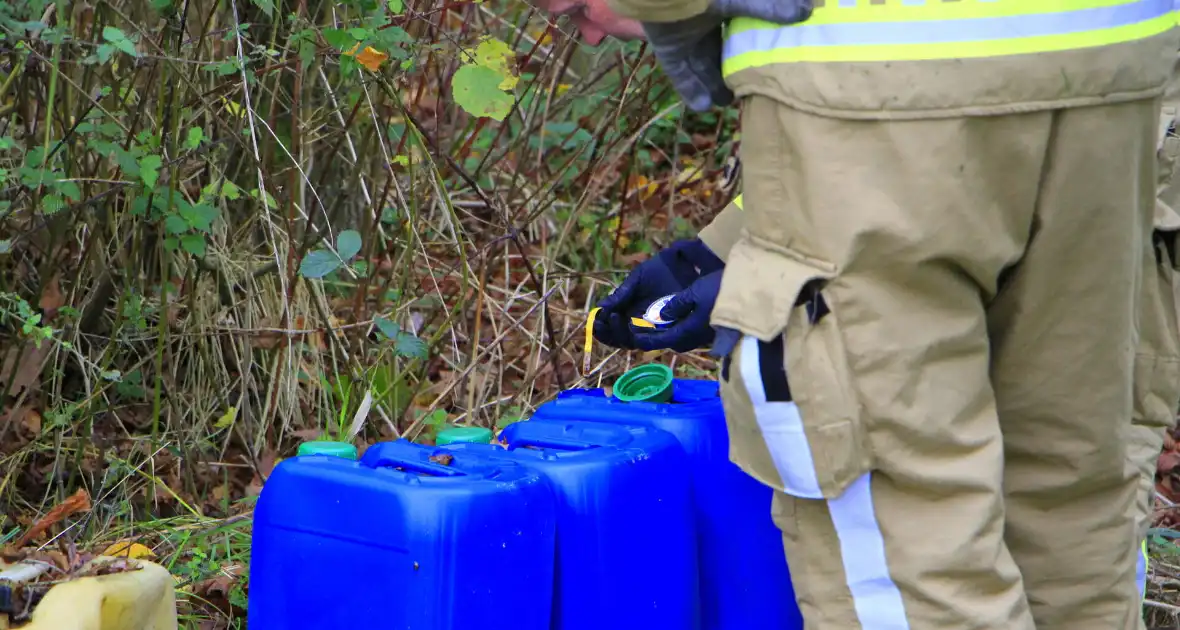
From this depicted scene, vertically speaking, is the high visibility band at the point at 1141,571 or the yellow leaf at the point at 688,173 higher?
the yellow leaf at the point at 688,173

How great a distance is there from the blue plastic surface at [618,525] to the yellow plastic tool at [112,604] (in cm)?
49

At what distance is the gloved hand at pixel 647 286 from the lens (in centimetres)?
204

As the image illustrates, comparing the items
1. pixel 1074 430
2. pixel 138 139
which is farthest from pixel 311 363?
pixel 1074 430

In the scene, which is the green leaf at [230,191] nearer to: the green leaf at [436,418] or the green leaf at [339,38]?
the green leaf at [339,38]

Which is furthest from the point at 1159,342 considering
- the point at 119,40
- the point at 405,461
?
the point at 119,40

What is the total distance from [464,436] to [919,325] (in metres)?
0.81

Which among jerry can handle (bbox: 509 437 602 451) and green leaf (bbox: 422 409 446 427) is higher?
jerry can handle (bbox: 509 437 602 451)

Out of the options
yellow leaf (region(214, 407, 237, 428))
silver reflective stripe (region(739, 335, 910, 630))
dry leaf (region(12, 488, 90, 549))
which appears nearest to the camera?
silver reflective stripe (region(739, 335, 910, 630))

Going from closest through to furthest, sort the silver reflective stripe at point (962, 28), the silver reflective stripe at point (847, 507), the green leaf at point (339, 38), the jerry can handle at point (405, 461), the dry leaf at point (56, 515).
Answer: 1. the silver reflective stripe at point (962, 28)
2. the silver reflective stripe at point (847, 507)
3. the jerry can handle at point (405, 461)
4. the dry leaf at point (56, 515)
5. the green leaf at point (339, 38)

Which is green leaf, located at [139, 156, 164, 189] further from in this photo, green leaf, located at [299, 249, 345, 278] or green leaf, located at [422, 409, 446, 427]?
green leaf, located at [422, 409, 446, 427]

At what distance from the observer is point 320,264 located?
8.29 feet

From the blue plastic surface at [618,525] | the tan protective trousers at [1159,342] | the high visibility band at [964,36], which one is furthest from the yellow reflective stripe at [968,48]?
the blue plastic surface at [618,525]

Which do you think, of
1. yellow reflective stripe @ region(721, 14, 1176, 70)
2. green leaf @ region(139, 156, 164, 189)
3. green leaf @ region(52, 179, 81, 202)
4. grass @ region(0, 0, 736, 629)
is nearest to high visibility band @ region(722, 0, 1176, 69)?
yellow reflective stripe @ region(721, 14, 1176, 70)

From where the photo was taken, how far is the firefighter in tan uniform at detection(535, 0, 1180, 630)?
1500mm
